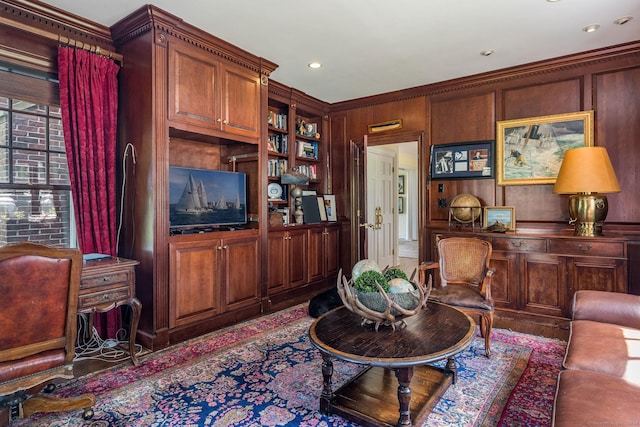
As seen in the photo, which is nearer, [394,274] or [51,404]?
[51,404]

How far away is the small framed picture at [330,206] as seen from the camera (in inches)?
204

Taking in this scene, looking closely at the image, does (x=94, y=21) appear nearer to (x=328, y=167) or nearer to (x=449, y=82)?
(x=328, y=167)

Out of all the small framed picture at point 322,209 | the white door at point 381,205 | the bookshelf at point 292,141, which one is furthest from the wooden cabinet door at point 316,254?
the white door at point 381,205

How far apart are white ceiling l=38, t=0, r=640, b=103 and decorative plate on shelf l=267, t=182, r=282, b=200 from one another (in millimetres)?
1361

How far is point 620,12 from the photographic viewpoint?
2771 millimetres

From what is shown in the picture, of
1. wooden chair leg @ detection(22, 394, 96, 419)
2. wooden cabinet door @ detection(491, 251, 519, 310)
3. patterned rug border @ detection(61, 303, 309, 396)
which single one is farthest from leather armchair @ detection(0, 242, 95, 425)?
wooden cabinet door @ detection(491, 251, 519, 310)

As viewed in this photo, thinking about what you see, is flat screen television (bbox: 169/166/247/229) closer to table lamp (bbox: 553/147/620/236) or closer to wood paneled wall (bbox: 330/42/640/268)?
wood paneled wall (bbox: 330/42/640/268)

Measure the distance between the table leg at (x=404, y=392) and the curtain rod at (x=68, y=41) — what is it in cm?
327

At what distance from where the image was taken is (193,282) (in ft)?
10.2

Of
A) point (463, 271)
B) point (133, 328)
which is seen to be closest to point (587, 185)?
point (463, 271)

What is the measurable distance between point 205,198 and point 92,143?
1.02 metres

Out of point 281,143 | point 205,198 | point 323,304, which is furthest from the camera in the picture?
point 281,143

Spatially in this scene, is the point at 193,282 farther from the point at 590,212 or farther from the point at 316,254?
the point at 590,212

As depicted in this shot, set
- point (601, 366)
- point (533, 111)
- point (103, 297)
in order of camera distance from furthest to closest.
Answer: point (533, 111) < point (103, 297) < point (601, 366)
